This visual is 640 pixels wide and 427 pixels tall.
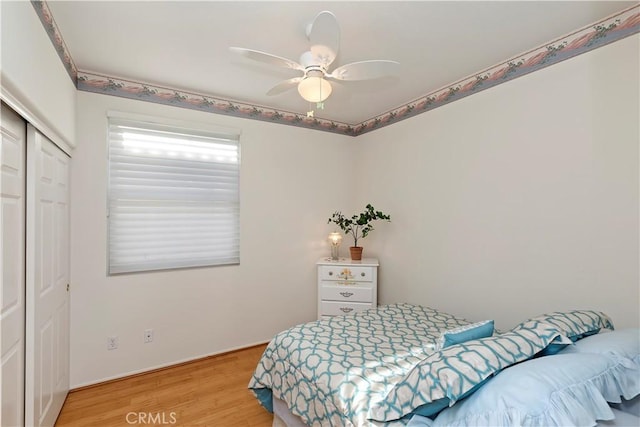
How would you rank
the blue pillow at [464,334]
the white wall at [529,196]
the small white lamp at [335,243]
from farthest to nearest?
the small white lamp at [335,243]
the white wall at [529,196]
the blue pillow at [464,334]

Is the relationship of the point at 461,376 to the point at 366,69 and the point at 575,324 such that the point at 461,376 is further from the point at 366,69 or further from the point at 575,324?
the point at 366,69

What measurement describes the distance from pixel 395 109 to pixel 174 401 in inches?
131

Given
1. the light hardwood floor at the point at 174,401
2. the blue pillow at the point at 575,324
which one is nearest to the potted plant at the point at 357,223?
the light hardwood floor at the point at 174,401

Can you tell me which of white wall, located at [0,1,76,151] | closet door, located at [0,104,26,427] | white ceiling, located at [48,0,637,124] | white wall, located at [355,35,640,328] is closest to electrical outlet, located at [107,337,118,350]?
closet door, located at [0,104,26,427]

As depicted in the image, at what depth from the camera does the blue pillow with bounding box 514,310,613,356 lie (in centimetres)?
139

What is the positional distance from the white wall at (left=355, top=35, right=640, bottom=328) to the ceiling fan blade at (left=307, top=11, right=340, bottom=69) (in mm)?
1509

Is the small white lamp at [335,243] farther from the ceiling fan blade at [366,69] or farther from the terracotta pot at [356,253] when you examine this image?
the ceiling fan blade at [366,69]

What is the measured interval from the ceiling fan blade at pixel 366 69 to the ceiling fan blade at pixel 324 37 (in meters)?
0.11

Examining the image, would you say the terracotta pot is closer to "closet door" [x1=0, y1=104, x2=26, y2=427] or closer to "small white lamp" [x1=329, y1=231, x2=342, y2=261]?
"small white lamp" [x1=329, y1=231, x2=342, y2=261]

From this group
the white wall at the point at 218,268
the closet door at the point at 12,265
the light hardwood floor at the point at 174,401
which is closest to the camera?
the closet door at the point at 12,265

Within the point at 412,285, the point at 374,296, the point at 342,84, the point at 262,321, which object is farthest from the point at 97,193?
the point at 412,285

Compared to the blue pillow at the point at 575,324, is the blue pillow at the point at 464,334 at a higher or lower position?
lower

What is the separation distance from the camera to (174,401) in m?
2.23

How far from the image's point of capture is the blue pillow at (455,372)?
111cm
